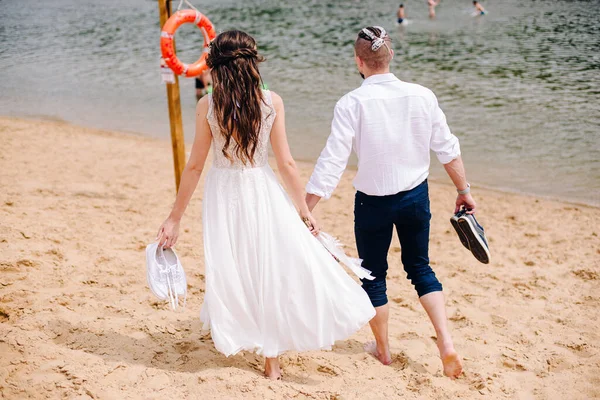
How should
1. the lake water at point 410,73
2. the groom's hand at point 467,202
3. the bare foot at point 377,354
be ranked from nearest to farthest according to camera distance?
the groom's hand at point 467,202 < the bare foot at point 377,354 < the lake water at point 410,73

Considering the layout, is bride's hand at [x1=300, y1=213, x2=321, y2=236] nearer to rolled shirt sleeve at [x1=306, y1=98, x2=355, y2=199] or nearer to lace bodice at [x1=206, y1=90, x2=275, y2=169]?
rolled shirt sleeve at [x1=306, y1=98, x2=355, y2=199]

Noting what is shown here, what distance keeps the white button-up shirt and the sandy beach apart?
106cm

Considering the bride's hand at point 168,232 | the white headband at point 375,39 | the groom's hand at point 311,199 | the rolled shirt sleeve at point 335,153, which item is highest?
the white headband at point 375,39

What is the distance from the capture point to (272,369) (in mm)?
3105

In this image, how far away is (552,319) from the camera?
418cm

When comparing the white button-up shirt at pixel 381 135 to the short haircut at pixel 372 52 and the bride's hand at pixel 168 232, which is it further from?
the bride's hand at pixel 168 232

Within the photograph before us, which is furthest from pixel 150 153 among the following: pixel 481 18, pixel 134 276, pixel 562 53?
pixel 481 18

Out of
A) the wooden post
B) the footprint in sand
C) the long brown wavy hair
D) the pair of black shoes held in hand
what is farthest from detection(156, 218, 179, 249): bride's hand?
the wooden post

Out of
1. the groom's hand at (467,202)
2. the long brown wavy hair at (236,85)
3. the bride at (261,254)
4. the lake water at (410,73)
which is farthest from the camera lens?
the lake water at (410,73)

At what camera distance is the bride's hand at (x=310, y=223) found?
3.04 metres

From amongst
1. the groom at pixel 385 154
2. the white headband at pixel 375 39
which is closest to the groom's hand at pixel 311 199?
the groom at pixel 385 154

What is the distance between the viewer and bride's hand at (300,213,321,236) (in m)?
3.04

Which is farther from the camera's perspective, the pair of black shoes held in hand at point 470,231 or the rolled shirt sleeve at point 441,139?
the pair of black shoes held in hand at point 470,231

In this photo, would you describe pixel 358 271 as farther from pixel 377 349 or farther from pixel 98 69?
pixel 98 69
